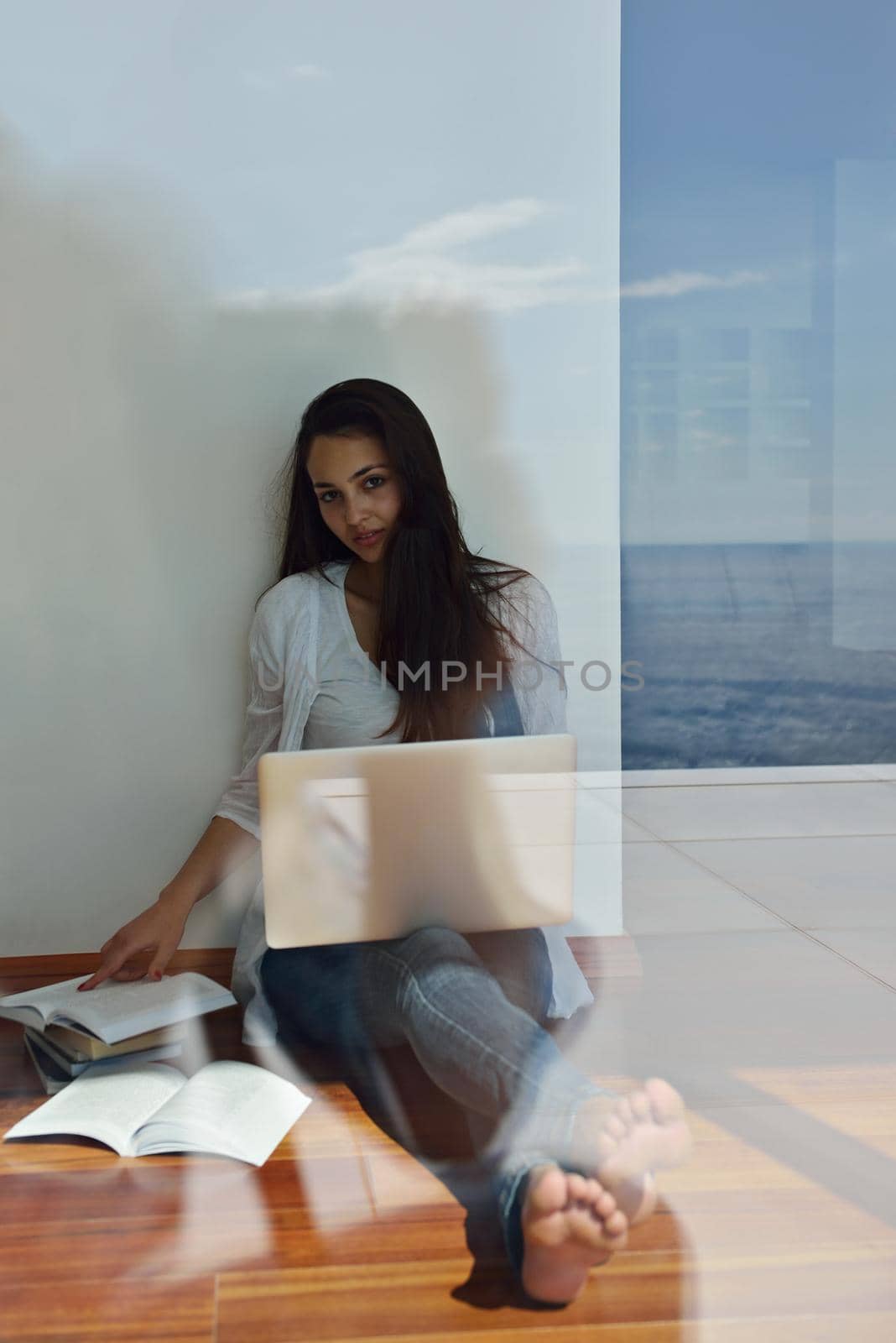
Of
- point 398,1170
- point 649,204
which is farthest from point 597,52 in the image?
point 398,1170

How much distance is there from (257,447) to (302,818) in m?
0.52

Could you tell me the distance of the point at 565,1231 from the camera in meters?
1.11

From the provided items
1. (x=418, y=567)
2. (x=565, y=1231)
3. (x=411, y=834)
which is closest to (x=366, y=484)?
(x=418, y=567)

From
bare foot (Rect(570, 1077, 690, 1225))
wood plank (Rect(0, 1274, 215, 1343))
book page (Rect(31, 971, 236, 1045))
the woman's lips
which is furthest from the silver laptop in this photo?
wood plank (Rect(0, 1274, 215, 1343))

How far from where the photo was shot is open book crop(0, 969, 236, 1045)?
160 centimetres

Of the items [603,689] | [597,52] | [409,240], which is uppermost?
[597,52]

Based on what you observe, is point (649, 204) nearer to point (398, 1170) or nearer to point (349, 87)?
point (349, 87)

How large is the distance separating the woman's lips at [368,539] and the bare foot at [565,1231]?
87cm

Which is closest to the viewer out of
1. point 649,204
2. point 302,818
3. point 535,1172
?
point 535,1172

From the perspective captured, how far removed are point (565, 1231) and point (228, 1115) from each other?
20.2 inches

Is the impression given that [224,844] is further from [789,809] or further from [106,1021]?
[789,809]

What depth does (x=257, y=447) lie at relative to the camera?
1.68 metres

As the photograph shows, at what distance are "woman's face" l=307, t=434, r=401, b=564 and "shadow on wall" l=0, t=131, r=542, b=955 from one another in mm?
74

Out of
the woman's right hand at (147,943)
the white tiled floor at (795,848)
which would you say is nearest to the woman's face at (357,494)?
the white tiled floor at (795,848)
